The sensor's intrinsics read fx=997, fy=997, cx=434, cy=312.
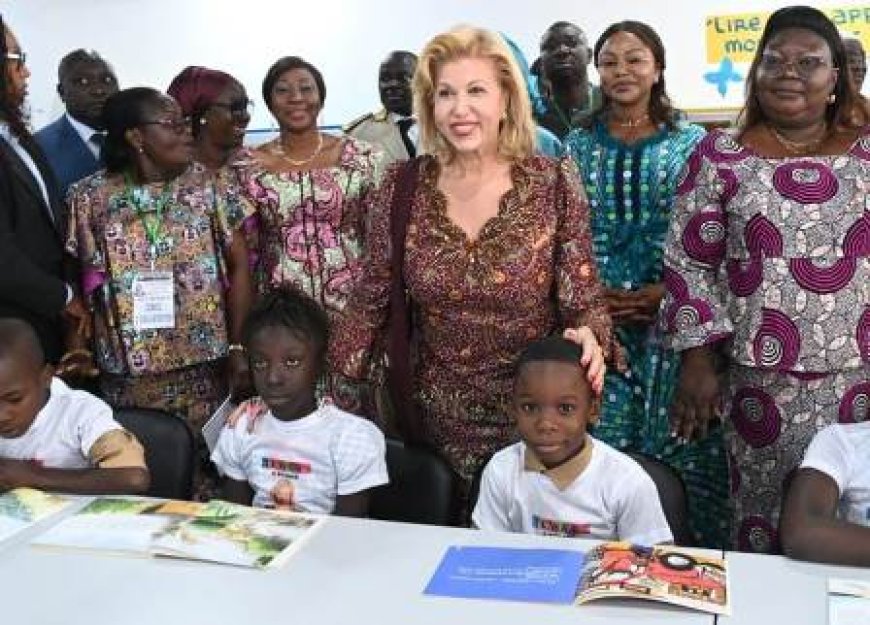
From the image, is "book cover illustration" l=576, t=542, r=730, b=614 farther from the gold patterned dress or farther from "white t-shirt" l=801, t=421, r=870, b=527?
the gold patterned dress

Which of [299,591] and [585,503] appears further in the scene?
[585,503]

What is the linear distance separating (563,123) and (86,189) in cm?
184

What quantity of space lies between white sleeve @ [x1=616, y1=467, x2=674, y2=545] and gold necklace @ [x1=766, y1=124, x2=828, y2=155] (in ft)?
2.72

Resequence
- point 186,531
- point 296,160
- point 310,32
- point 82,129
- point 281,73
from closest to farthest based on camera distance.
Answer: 1. point 186,531
2. point 296,160
3. point 281,73
4. point 82,129
5. point 310,32

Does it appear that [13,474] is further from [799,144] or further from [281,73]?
[799,144]

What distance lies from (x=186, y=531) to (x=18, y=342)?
671 mm

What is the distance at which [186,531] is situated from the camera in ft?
5.65

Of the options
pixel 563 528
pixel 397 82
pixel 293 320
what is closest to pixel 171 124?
pixel 293 320

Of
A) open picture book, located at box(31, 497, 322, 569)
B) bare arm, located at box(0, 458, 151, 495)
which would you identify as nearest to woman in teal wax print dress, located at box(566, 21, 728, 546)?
open picture book, located at box(31, 497, 322, 569)

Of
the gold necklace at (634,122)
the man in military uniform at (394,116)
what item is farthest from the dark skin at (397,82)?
the gold necklace at (634,122)

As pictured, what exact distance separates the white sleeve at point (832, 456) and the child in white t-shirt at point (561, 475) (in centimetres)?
29

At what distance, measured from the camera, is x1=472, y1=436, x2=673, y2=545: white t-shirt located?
1.87 meters

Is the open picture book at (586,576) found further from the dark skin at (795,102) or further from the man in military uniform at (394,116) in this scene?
the man in military uniform at (394,116)

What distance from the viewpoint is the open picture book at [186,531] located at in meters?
1.64
